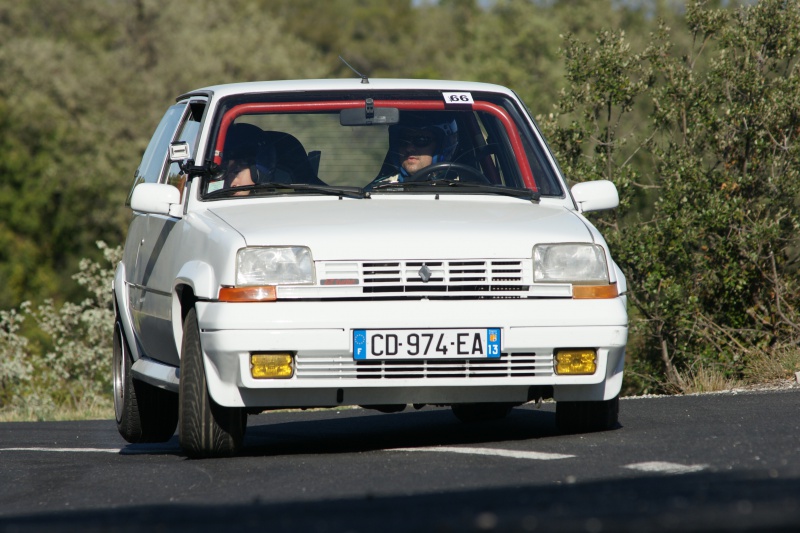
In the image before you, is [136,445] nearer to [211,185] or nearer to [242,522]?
[211,185]

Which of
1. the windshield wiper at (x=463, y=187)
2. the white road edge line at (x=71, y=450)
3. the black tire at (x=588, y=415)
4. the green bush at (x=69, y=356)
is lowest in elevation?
the green bush at (x=69, y=356)

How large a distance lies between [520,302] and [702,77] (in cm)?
717

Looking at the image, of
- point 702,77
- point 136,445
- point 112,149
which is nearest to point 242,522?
point 136,445

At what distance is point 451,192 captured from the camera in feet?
24.2

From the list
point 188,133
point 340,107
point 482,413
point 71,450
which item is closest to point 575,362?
point 340,107

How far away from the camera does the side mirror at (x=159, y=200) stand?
7.45m

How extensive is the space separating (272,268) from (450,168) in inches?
62.9

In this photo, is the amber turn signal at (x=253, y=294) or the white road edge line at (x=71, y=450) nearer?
the amber turn signal at (x=253, y=294)

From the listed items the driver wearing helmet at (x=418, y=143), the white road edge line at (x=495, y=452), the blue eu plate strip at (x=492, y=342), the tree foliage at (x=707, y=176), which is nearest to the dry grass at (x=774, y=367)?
the tree foliage at (x=707, y=176)

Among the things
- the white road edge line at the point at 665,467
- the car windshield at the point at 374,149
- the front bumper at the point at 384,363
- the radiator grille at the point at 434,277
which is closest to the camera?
the white road edge line at the point at 665,467

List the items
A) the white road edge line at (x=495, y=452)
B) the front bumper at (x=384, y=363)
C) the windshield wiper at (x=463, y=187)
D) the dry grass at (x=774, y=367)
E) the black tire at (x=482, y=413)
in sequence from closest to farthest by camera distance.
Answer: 1. the white road edge line at (x=495, y=452)
2. the front bumper at (x=384, y=363)
3. the windshield wiper at (x=463, y=187)
4. the black tire at (x=482, y=413)
5. the dry grass at (x=774, y=367)

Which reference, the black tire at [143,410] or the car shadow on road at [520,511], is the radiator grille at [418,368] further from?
the black tire at [143,410]

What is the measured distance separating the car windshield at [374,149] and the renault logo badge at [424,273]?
3.26 feet

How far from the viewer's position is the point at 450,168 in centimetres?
763
